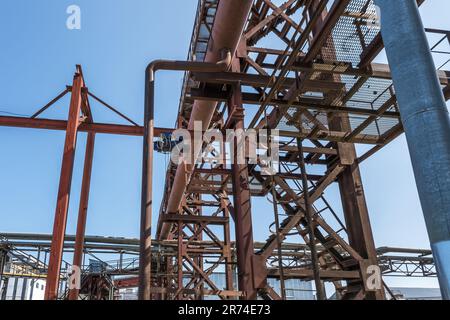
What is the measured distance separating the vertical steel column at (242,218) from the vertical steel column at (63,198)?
6.14 meters

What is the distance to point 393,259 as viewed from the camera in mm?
27891

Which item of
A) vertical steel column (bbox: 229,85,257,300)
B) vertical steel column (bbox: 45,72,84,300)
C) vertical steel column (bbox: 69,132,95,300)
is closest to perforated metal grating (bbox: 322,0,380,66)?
vertical steel column (bbox: 229,85,257,300)

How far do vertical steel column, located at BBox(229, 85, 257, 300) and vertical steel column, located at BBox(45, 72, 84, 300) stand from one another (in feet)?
20.1

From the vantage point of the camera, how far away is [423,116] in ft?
12.0

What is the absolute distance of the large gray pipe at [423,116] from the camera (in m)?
3.48

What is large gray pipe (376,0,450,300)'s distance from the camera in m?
3.48

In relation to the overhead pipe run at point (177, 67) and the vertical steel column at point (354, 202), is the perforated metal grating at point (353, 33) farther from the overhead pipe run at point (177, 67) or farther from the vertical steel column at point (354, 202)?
the overhead pipe run at point (177, 67)

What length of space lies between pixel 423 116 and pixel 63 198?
10.5 m

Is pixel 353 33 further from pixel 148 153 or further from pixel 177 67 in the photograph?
pixel 148 153

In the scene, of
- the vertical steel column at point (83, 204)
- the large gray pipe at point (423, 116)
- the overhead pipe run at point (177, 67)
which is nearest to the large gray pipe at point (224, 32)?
the overhead pipe run at point (177, 67)

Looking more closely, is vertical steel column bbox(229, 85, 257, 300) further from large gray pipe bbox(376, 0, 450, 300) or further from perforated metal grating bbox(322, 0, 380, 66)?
large gray pipe bbox(376, 0, 450, 300)

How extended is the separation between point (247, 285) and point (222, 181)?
839cm

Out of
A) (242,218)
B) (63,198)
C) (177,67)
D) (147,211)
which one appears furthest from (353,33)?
(63,198)

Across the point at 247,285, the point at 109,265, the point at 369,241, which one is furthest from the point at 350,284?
the point at 109,265
